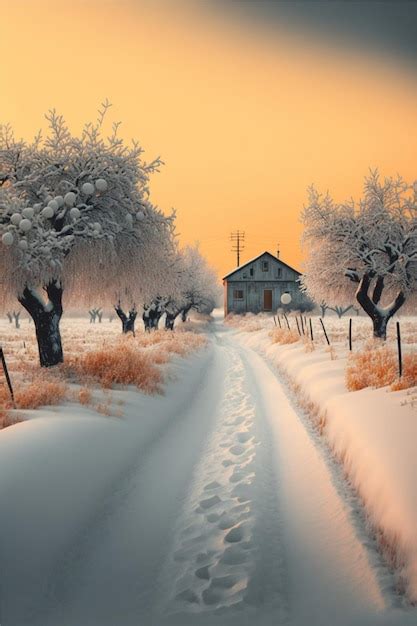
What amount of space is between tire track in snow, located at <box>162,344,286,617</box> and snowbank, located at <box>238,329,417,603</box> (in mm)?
1239

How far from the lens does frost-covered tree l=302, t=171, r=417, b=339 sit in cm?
2064

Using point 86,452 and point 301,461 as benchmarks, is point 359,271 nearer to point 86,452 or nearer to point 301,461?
point 301,461

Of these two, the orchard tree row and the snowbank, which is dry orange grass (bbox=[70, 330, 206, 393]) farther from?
the snowbank

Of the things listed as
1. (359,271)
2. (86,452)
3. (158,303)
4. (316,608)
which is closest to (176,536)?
(316,608)

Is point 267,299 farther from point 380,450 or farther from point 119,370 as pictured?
point 380,450

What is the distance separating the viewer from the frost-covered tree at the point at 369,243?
20641mm

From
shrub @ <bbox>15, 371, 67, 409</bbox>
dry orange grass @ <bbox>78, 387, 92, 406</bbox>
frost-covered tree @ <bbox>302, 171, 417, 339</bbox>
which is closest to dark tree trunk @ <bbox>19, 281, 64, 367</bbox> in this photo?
shrub @ <bbox>15, 371, 67, 409</bbox>

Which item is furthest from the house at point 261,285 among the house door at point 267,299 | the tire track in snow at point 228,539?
the tire track in snow at point 228,539

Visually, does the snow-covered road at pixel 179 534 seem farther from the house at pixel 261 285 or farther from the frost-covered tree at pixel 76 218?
the house at pixel 261 285

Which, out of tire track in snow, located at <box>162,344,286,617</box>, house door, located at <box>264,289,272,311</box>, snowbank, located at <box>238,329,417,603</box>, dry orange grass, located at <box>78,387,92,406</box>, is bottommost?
tire track in snow, located at <box>162,344,286,617</box>

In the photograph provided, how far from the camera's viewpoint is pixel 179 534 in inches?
196

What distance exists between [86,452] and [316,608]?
413 centimetres

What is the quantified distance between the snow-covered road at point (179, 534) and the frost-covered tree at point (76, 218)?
649cm

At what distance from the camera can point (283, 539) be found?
15.9 feet
